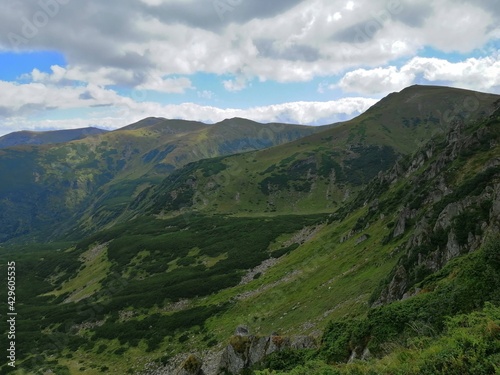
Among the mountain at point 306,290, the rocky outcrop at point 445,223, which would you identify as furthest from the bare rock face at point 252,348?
the rocky outcrop at point 445,223

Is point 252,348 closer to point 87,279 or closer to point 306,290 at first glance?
point 306,290

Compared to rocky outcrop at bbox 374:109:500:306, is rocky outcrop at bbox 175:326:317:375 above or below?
below

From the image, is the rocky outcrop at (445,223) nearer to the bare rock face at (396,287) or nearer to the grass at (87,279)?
the bare rock face at (396,287)

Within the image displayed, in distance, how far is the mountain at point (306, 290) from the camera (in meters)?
18.3

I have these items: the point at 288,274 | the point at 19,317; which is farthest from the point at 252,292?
the point at 19,317

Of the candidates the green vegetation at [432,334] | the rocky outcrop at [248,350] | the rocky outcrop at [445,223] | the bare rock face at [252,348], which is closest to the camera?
the green vegetation at [432,334]

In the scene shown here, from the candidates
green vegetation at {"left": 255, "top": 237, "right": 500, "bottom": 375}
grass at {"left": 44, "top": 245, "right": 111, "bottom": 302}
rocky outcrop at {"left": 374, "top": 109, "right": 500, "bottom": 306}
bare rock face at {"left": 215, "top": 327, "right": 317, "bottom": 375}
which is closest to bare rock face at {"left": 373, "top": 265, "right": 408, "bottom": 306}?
rocky outcrop at {"left": 374, "top": 109, "right": 500, "bottom": 306}

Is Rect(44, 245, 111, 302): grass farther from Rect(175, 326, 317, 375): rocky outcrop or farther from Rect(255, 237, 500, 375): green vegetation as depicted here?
Rect(255, 237, 500, 375): green vegetation

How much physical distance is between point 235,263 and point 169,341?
34.4 metres

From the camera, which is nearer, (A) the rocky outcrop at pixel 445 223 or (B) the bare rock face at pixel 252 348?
(B) the bare rock face at pixel 252 348

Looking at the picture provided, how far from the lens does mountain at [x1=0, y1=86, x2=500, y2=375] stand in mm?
18297

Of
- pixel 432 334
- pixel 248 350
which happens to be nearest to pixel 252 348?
pixel 248 350

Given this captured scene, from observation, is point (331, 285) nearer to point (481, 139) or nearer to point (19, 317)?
point (481, 139)

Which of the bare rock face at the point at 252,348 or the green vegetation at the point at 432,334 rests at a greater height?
the green vegetation at the point at 432,334
